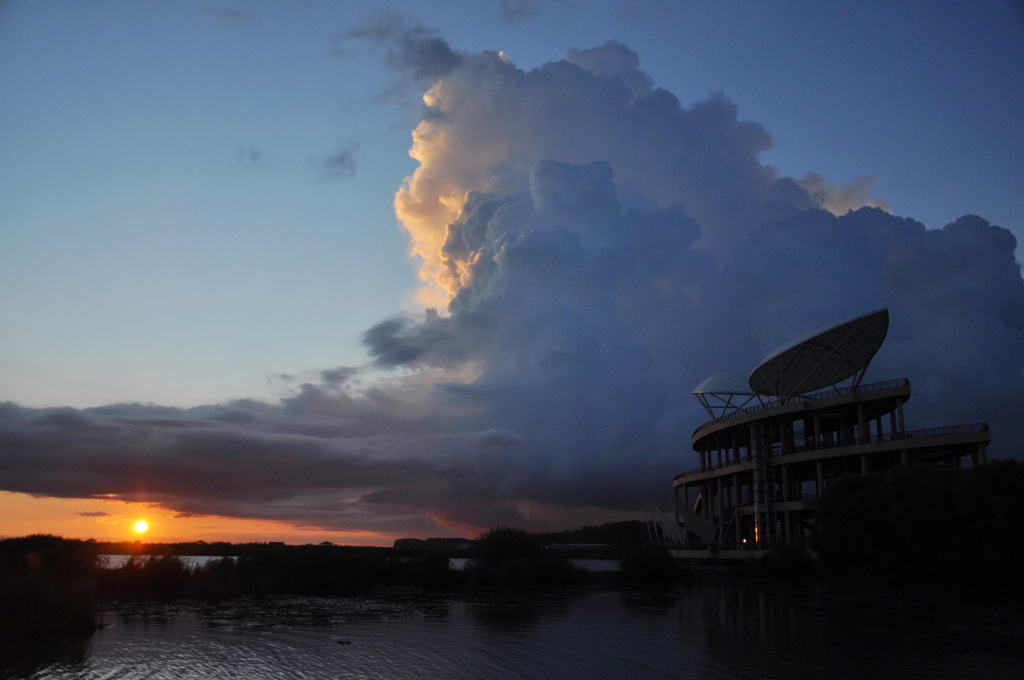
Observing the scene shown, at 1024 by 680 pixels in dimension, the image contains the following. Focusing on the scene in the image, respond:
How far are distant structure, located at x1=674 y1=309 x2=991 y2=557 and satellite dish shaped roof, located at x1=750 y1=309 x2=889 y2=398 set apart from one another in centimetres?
11

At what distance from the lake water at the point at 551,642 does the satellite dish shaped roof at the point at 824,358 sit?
108ft

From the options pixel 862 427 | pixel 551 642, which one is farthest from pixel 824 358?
pixel 551 642

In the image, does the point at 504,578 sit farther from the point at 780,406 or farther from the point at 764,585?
the point at 780,406

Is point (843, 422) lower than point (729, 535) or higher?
higher

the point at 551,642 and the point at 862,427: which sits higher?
the point at 862,427

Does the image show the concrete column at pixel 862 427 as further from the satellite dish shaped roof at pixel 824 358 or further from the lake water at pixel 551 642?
the lake water at pixel 551 642

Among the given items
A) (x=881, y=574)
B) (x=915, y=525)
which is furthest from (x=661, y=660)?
(x=881, y=574)

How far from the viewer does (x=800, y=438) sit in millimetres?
94438

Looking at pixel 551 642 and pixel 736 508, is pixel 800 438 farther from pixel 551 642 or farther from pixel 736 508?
pixel 551 642

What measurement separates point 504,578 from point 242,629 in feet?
135

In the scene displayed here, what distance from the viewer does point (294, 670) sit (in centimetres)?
3042

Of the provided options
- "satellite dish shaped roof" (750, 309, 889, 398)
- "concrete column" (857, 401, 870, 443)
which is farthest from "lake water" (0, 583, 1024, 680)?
"satellite dish shaped roof" (750, 309, 889, 398)

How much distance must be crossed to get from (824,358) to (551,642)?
6033 centimetres

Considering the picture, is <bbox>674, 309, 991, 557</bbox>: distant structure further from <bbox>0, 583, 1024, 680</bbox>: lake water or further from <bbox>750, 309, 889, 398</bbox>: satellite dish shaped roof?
<bbox>0, 583, 1024, 680</bbox>: lake water
